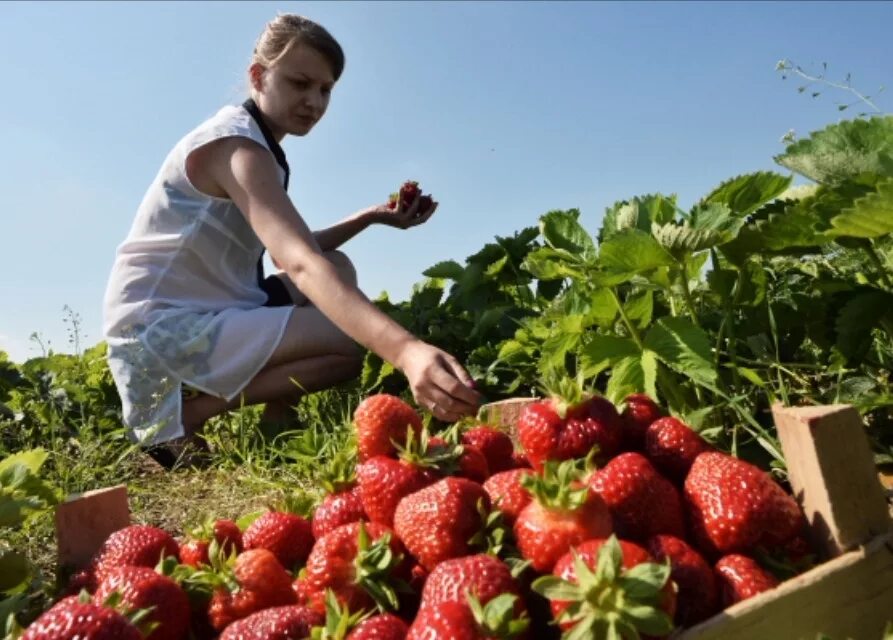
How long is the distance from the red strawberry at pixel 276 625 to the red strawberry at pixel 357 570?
0.12ft

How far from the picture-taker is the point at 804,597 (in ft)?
3.53

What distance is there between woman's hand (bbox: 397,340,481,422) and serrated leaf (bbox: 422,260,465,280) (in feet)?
5.44

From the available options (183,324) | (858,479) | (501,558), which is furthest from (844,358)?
(183,324)

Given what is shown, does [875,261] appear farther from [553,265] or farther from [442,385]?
[442,385]

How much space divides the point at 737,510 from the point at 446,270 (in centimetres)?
232

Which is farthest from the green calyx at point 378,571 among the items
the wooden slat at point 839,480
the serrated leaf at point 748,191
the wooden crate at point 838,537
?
the serrated leaf at point 748,191

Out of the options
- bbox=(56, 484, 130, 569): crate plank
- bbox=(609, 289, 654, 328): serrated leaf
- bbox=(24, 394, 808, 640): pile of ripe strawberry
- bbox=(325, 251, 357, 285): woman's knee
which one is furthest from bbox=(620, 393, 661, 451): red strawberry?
bbox=(325, 251, 357, 285): woman's knee

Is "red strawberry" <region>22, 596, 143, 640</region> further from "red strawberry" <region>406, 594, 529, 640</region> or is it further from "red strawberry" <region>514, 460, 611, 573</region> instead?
"red strawberry" <region>514, 460, 611, 573</region>

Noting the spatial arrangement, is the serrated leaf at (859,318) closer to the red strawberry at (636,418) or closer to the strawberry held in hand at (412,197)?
the red strawberry at (636,418)

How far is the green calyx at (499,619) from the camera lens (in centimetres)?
98

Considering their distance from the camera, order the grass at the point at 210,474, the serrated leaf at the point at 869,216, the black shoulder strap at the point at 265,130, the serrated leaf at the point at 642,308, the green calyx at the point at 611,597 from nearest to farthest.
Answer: the green calyx at the point at 611,597 → the serrated leaf at the point at 869,216 → the serrated leaf at the point at 642,308 → the grass at the point at 210,474 → the black shoulder strap at the point at 265,130

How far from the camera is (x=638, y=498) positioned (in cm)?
118

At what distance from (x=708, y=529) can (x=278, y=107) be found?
2.70 metres

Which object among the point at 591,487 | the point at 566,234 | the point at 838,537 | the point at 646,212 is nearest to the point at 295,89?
the point at 566,234
